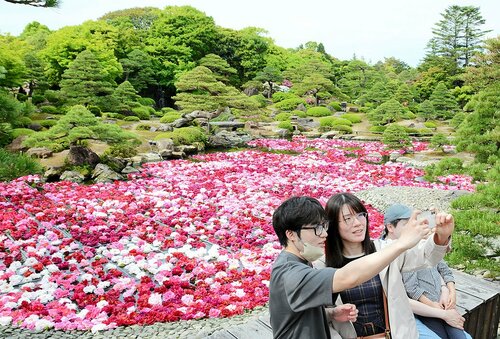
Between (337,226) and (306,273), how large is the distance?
0.77 meters

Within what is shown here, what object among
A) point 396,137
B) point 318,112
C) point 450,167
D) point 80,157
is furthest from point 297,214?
point 318,112

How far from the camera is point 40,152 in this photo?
43.7ft

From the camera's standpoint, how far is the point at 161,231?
22.5 feet

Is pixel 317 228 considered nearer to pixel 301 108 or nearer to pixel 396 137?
pixel 396 137

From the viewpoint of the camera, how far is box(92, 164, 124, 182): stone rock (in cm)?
1123

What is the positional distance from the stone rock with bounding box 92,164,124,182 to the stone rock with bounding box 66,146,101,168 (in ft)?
1.74

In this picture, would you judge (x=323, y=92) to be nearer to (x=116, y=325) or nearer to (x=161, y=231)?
(x=161, y=231)

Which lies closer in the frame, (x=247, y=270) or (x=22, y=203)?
(x=247, y=270)

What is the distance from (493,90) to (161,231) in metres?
5.95

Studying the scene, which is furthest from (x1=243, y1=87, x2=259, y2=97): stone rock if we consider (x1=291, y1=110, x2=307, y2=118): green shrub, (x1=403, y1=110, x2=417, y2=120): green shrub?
(x1=403, y1=110, x2=417, y2=120): green shrub

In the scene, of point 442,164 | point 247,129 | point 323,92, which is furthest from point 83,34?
point 442,164

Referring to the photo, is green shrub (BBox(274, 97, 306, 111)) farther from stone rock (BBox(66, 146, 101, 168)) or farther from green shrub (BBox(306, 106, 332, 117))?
stone rock (BBox(66, 146, 101, 168))

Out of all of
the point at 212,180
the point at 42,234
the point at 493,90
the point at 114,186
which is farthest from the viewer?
the point at 212,180

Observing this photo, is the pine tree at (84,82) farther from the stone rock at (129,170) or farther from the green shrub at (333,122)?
the green shrub at (333,122)
